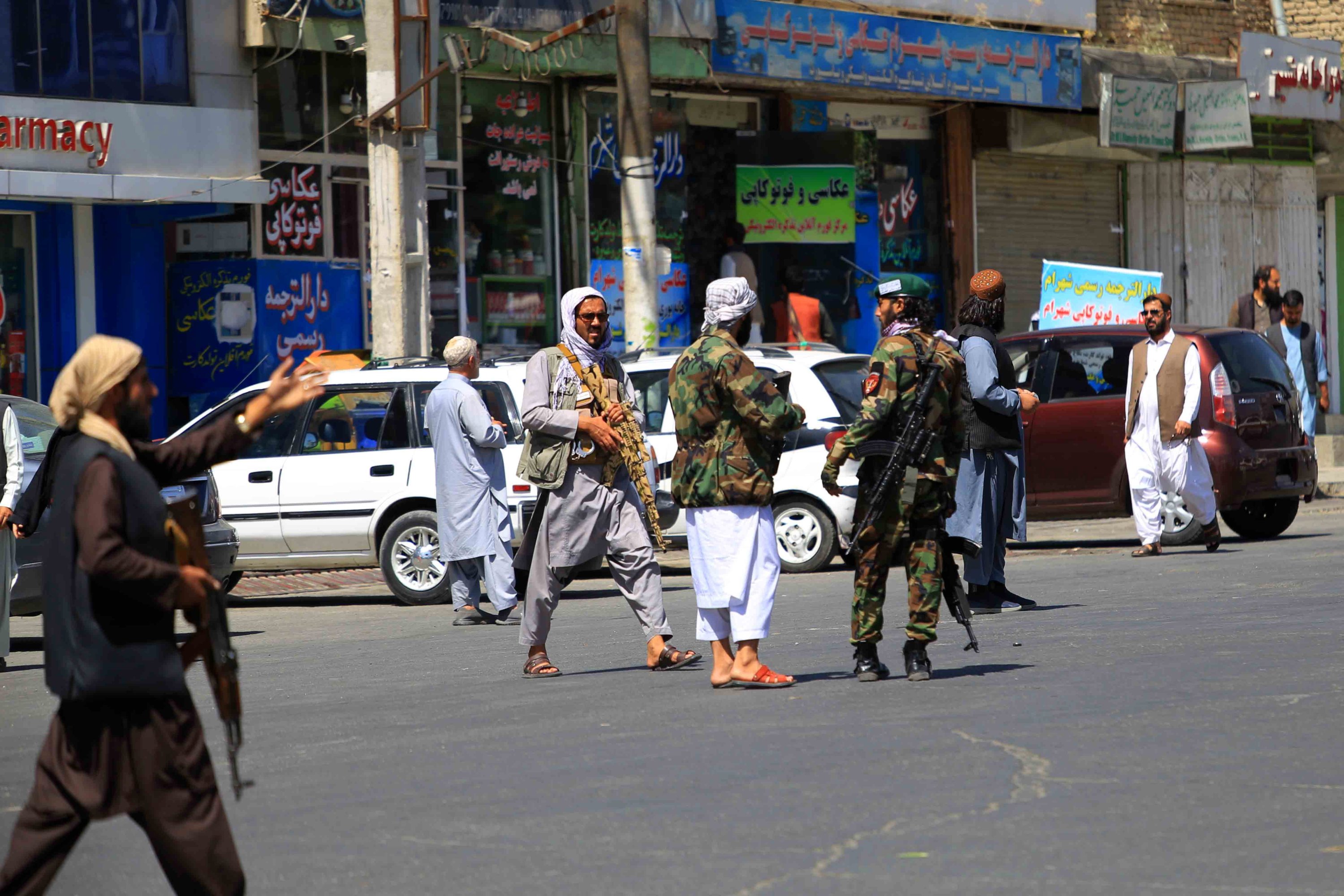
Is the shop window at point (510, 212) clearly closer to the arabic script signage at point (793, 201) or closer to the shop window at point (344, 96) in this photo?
the shop window at point (344, 96)

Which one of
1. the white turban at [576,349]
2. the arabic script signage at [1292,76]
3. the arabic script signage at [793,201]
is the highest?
the arabic script signage at [1292,76]

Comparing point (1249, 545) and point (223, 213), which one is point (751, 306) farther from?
point (223, 213)

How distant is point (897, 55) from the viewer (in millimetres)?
22734

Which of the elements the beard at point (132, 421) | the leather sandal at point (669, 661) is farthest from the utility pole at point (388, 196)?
the beard at point (132, 421)

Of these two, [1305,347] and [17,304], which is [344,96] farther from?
[1305,347]

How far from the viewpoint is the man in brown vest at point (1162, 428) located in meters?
13.9

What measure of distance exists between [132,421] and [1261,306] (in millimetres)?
15825

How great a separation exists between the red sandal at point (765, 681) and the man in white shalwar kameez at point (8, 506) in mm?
3905

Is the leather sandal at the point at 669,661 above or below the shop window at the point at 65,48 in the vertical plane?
below

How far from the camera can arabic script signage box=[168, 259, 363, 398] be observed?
736 inches

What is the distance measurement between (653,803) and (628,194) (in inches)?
507

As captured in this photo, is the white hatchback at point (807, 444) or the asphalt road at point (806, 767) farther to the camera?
the white hatchback at point (807, 444)

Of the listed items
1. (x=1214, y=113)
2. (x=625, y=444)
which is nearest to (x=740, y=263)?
(x=1214, y=113)

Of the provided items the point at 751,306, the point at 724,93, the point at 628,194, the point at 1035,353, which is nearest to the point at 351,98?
the point at 628,194
